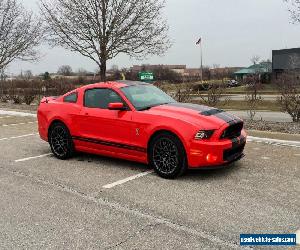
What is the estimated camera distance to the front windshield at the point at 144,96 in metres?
6.45

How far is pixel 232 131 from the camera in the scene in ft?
19.5

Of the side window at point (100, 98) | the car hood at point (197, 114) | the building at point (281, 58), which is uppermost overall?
the building at point (281, 58)

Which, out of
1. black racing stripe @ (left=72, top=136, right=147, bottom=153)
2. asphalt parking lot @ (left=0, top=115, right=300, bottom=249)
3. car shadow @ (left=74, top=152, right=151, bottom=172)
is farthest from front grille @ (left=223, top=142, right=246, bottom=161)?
car shadow @ (left=74, top=152, right=151, bottom=172)

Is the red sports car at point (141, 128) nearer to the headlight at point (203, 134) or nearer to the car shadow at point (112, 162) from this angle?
the headlight at point (203, 134)

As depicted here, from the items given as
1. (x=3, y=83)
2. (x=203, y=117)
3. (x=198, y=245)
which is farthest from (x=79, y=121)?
(x=3, y=83)

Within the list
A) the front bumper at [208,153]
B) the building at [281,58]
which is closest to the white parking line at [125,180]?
the front bumper at [208,153]

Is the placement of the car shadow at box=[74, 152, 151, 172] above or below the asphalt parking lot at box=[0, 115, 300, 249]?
above

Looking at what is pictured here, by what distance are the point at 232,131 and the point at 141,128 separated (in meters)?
1.44

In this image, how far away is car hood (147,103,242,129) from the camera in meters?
5.70

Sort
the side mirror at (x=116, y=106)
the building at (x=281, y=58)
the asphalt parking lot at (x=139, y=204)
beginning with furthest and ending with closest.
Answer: the building at (x=281, y=58) → the side mirror at (x=116, y=106) → the asphalt parking lot at (x=139, y=204)

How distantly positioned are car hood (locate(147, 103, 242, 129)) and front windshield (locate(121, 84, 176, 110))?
0.79 feet

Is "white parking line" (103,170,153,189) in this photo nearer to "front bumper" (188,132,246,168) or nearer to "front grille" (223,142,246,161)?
"front bumper" (188,132,246,168)

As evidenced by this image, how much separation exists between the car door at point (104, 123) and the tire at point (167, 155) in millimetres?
561

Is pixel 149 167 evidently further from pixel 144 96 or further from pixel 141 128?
pixel 144 96
